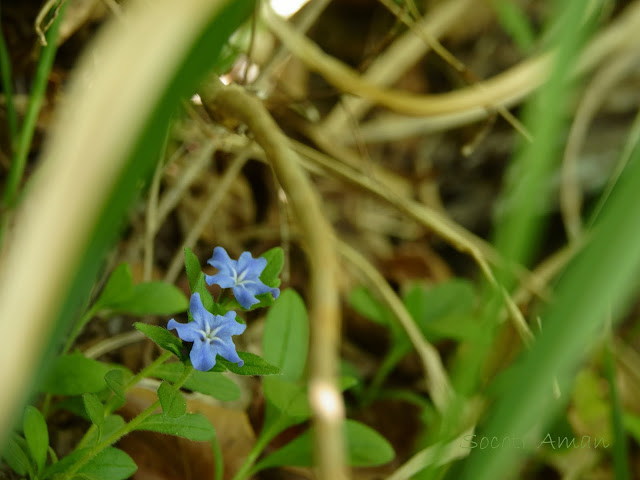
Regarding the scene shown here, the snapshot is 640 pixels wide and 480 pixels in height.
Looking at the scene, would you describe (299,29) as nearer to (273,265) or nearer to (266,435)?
(273,265)

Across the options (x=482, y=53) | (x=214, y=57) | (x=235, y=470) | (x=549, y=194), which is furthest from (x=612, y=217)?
(x=482, y=53)

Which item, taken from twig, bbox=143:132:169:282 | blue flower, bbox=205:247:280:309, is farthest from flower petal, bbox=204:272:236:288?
twig, bbox=143:132:169:282

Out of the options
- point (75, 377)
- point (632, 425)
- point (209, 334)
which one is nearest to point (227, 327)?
point (209, 334)

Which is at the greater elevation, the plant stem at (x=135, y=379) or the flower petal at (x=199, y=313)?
the flower petal at (x=199, y=313)

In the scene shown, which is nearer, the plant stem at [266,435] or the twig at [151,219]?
the plant stem at [266,435]

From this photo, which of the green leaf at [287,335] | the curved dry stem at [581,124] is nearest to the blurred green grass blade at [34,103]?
the green leaf at [287,335]

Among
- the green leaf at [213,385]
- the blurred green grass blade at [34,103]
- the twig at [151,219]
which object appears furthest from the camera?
the twig at [151,219]

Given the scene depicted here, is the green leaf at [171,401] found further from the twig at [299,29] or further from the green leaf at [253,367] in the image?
the twig at [299,29]
